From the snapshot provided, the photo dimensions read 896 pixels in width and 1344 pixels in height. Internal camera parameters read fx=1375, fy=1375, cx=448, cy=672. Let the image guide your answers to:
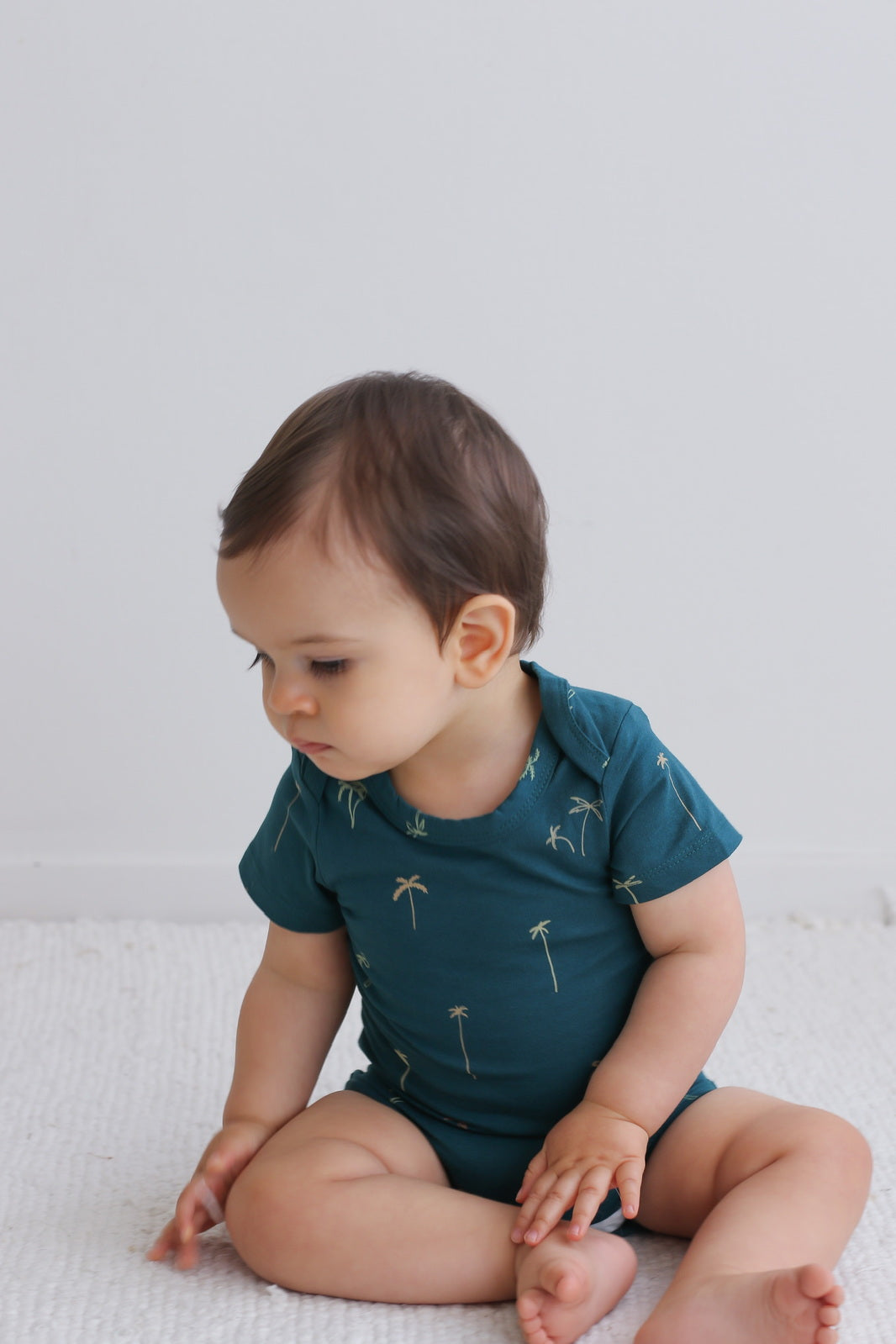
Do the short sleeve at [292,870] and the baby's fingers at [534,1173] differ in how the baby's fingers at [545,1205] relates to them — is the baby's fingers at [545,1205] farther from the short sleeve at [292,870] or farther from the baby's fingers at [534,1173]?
the short sleeve at [292,870]

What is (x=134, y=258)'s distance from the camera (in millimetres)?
1263

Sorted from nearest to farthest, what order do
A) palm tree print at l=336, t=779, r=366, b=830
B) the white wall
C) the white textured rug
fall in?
the white textured rug, palm tree print at l=336, t=779, r=366, b=830, the white wall

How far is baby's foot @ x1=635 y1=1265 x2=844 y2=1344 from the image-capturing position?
58 centimetres

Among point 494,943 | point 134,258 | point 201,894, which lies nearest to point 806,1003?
point 494,943

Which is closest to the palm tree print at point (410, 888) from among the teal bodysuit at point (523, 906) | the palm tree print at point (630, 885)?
the teal bodysuit at point (523, 906)

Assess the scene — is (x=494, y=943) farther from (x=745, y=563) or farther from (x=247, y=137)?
(x=247, y=137)

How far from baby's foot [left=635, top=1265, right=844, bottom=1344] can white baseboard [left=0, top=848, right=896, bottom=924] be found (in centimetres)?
78

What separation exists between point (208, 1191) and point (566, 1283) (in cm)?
22

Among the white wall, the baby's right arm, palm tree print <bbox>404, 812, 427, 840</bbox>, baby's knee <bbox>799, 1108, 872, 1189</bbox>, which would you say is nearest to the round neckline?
palm tree print <bbox>404, 812, 427, 840</bbox>

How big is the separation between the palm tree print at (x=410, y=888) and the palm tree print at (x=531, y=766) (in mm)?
81

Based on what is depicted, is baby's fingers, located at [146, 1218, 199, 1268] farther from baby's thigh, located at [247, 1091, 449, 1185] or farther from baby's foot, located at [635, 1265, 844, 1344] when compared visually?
baby's foot, located at [635, 1265, 844, 1344]

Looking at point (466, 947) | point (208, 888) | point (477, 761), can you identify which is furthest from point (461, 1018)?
point (208, 888)

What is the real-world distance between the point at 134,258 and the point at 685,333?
1.69 ft

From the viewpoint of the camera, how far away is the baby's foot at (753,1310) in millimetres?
578
